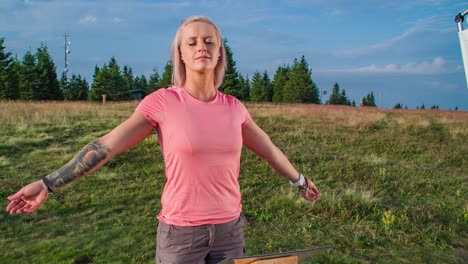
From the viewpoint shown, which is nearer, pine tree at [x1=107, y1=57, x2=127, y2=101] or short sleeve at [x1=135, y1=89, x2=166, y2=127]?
short sleeve at [x1=135, y1=89, x2=166, y2=127]

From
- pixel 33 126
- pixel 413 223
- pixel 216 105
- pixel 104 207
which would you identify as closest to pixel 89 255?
pixel 104 207

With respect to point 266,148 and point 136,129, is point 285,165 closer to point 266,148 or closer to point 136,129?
point 266,148

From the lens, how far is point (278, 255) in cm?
148

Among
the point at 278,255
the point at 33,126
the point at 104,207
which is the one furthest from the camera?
the point at 33,126

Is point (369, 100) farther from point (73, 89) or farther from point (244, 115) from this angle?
point (244, 115)

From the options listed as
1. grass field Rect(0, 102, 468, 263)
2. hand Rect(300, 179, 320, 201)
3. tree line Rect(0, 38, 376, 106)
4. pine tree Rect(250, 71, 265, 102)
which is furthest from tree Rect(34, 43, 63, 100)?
hand Rect(300, 179, 320, 201)

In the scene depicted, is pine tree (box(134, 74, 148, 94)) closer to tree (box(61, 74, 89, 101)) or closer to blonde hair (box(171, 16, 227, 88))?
tree (box(61, 74, 89, 101))

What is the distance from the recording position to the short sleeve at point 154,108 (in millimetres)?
1913

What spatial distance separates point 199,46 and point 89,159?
75cm

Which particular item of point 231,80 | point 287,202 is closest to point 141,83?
point 231,80

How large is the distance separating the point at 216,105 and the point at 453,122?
16.5 metres

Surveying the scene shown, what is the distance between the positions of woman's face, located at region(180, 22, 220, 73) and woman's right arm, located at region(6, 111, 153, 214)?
0.36 m

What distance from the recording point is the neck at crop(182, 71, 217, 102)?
2006 mm

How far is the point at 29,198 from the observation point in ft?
6.04
